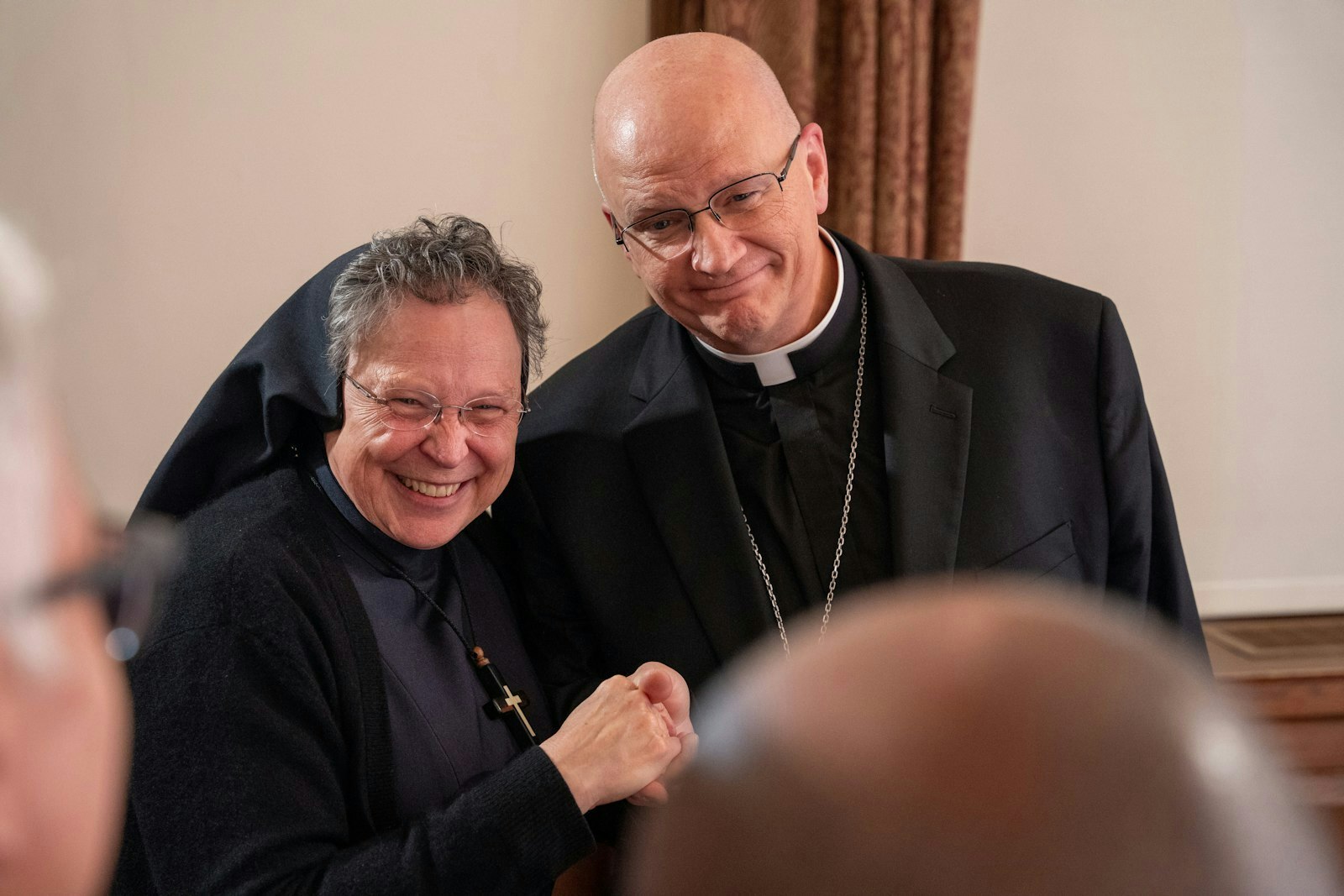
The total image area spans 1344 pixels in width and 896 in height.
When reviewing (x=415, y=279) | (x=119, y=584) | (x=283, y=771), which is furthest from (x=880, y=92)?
(x=119, y=584)

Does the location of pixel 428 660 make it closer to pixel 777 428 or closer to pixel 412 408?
pixel 412 408

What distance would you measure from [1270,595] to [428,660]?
269 centimetres

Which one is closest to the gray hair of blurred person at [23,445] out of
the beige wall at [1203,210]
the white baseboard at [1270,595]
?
the beige wall at [1203,210]

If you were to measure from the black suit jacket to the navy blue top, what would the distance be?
17 centimetres

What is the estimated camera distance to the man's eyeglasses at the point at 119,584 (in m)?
0.32

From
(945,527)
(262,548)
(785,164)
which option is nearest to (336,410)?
(262,548)

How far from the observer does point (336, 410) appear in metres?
1.80

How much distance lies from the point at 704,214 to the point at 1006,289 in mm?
674

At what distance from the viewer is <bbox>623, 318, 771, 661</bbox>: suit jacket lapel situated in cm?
200

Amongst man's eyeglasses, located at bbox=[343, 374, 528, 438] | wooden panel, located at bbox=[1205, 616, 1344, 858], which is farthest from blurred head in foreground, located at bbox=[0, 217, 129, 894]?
wooden panel, located at bbox=[1205, 616, 1344, 858]

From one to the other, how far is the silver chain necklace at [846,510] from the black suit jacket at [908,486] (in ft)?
0.12

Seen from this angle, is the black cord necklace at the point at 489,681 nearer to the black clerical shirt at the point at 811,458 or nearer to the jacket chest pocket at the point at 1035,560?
the black clerical shirt at the point at 811,458

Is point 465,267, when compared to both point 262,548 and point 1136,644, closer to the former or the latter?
point 262,548

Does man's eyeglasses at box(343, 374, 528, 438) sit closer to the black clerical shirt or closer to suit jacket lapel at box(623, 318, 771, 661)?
suit jacket lapel at box(623, 318, 771, 661)
